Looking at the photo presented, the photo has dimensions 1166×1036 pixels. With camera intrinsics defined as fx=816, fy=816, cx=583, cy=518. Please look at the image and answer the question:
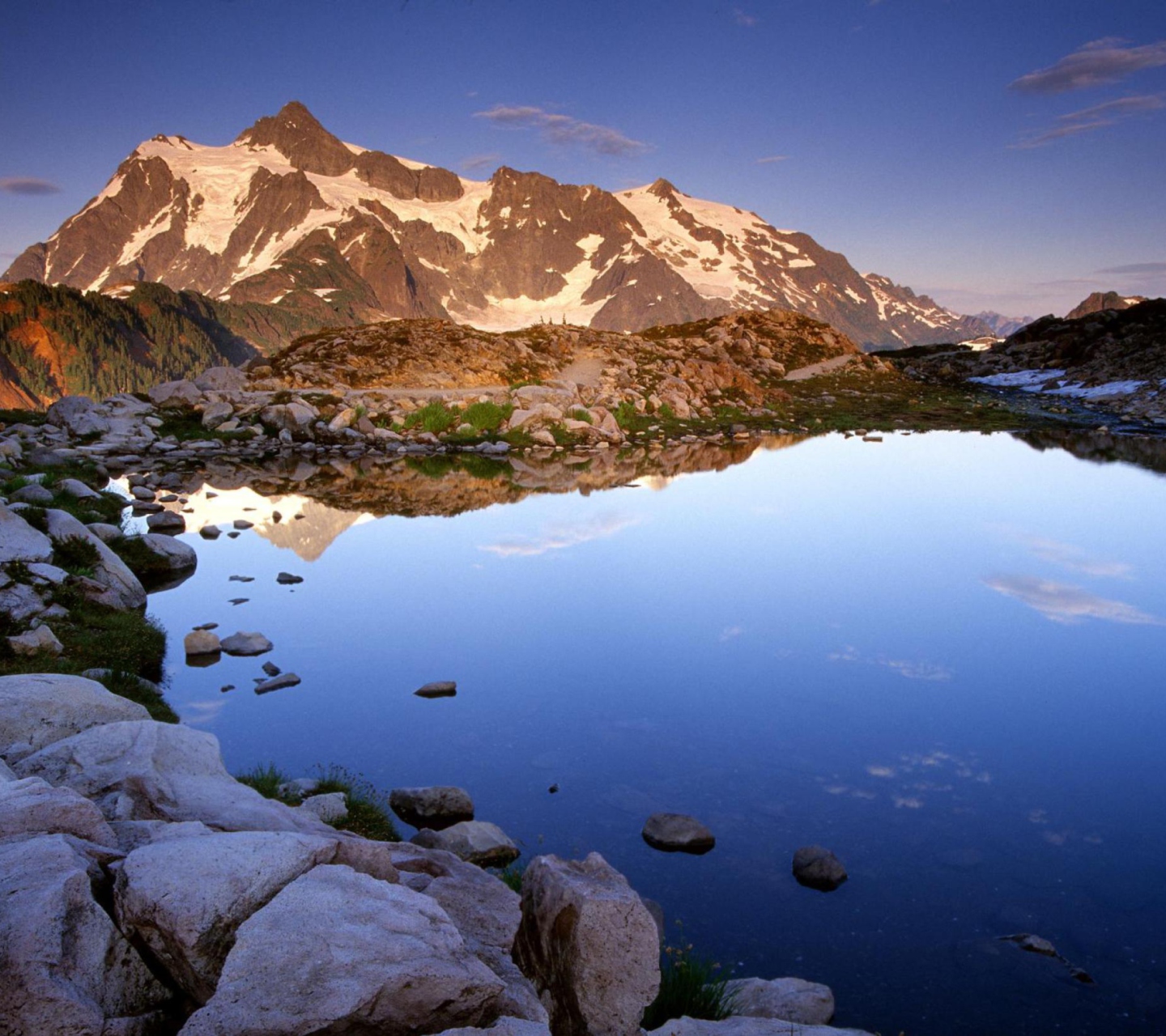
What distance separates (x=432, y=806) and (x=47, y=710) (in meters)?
4.94

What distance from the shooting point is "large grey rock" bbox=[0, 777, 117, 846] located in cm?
612

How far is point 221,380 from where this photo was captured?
5975 centimetres

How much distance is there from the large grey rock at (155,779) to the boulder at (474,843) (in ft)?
6.20

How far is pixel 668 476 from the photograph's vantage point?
1662 inches

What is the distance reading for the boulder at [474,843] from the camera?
1023 centimetres

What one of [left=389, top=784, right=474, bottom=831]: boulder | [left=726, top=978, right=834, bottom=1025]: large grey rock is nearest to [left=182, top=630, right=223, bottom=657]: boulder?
[left=389, top=784, right=474, bottom=831]: boulder

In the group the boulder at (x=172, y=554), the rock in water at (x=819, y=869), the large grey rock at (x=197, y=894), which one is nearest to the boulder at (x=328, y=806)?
the large grey rock at (x=197, y=894)

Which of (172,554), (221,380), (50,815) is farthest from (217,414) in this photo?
(50,815)

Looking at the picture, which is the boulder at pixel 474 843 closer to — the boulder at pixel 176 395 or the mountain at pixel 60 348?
the boulder at pixel 176 395

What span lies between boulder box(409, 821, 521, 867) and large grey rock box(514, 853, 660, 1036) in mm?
3842

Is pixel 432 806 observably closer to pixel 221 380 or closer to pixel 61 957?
pixel 61 957

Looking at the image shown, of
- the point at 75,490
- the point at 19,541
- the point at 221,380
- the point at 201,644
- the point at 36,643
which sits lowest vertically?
the point at 201,644

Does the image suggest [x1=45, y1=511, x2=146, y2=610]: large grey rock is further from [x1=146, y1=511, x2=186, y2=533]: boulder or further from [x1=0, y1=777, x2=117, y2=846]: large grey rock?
[x1=0, y1=777, x2=117, y2=846]: large grey rock

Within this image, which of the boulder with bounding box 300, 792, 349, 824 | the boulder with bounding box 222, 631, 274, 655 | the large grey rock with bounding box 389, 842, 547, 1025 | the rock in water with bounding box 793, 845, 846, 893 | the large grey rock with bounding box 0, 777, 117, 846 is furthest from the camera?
the boulder with bounding box 222, 631, 274, 655
